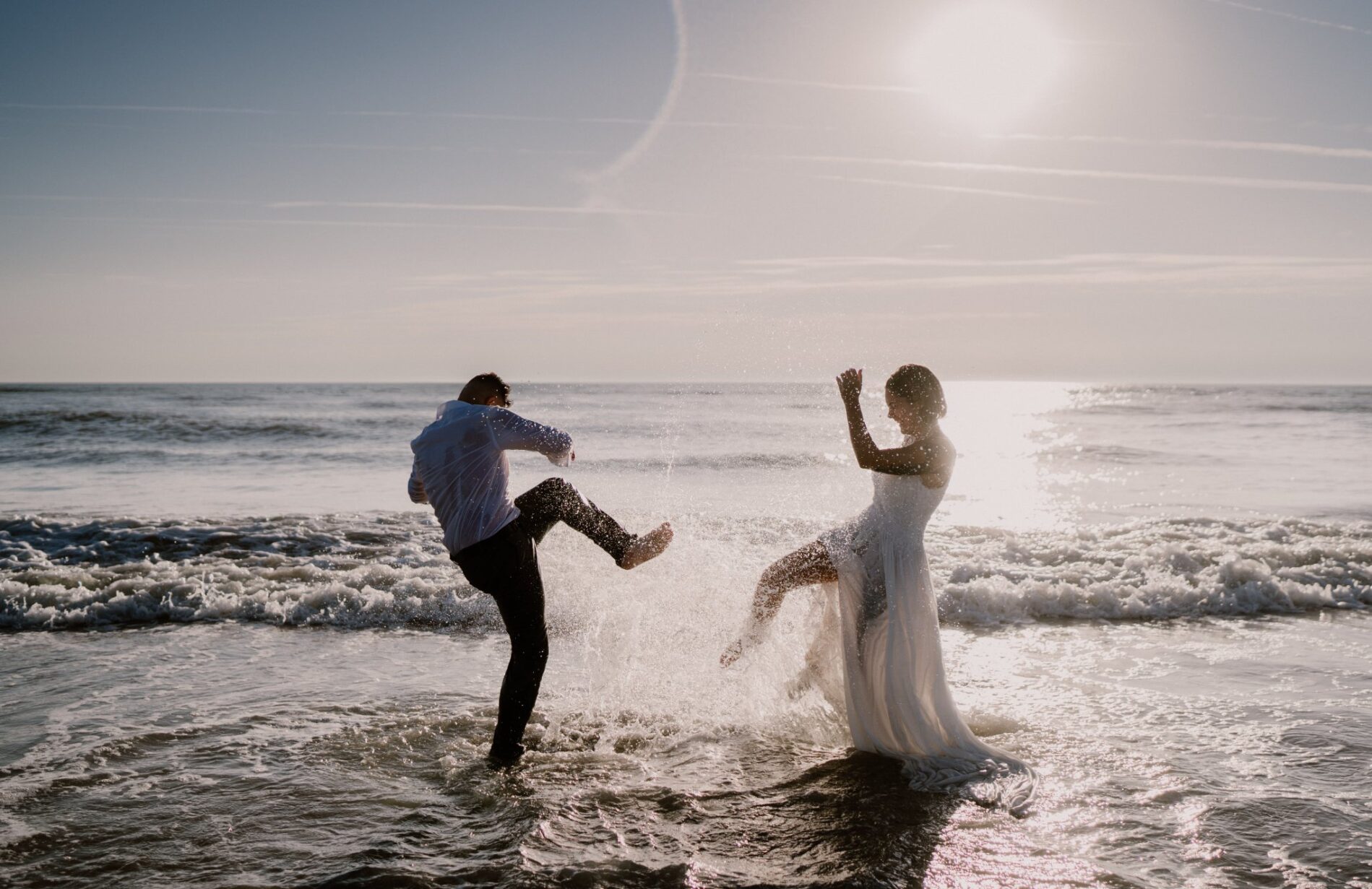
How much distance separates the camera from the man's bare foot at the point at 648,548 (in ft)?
18.2

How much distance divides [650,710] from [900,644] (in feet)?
6.88

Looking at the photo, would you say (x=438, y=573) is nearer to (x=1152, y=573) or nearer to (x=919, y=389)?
(x=919, y=389)

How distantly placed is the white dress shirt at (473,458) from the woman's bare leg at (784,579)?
1.61 meters

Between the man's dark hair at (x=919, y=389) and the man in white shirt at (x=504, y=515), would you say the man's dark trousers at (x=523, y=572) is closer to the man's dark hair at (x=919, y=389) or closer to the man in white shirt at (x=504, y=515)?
the man in white shirt at (x=504, y=515)

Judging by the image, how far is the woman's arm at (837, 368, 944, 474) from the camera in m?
5.22

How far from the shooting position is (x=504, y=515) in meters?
5.23

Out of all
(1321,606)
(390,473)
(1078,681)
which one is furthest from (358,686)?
(390,473)

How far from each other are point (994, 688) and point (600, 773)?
3544mm

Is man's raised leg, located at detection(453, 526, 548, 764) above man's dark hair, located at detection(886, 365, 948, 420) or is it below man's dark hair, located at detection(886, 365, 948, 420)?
below

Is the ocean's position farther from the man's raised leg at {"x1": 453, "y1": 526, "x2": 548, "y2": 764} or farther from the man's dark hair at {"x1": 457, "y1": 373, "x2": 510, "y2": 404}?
the man's dark hair at {"x1": 457, "y1": 373, "x2": 510, "y2": 404}

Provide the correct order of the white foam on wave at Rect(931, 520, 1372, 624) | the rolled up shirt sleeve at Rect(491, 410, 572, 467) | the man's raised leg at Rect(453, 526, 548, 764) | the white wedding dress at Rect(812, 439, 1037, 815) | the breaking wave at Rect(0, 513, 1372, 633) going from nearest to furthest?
the rolled up shirt sleeve at Rect(491, 410, 572, 467), the man's raised leg at Rect(453, 526, 548, 764), the white wedding dress at Rect(812, 439, 1037, 815), the breaking wave at Rect(0, 513, 1372, 633), the white foam on wave at Rect(931, 520, 1372, 624)

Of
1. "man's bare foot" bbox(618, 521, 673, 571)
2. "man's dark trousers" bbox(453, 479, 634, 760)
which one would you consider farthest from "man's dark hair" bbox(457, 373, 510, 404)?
"man's bare foot" bbox(618, 521, 673, 571)

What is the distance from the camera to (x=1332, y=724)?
616cm

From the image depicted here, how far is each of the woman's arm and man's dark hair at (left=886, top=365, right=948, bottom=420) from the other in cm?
21
